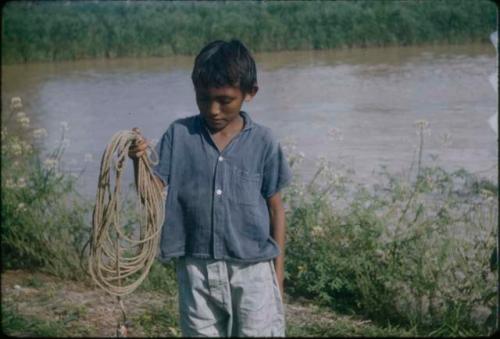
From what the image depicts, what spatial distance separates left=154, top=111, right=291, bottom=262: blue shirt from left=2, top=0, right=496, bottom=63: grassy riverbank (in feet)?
15.2

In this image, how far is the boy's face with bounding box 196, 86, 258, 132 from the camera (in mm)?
2176

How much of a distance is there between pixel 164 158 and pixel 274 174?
1.28ft

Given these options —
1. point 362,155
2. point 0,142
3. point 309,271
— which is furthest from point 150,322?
point 362,155

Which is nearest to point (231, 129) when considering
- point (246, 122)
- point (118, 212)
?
point (246, 122)

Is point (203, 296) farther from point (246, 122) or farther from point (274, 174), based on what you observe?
point (246, 122)

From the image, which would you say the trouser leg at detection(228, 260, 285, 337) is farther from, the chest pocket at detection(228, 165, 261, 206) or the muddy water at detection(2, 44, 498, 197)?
the muddy water at detection(2, 44, 498, 197)

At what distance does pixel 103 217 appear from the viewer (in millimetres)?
2408

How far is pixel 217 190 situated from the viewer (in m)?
2.20

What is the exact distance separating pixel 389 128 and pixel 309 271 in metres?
5.29

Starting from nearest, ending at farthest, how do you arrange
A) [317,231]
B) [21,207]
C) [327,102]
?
1. [317,231]
2. [21,207]
3. [327,102]

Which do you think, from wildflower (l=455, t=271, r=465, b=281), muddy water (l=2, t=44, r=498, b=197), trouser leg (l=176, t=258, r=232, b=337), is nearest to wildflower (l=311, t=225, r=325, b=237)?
wildflower (l=455, t=271, r=465, b=281)

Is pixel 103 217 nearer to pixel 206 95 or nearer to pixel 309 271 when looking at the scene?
pixel 206 95

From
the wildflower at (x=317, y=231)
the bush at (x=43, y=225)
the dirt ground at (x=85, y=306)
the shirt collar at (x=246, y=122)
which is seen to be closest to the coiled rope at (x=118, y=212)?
the shirt collar at (x=246, y=122)

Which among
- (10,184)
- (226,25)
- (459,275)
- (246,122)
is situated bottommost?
(459,275)
